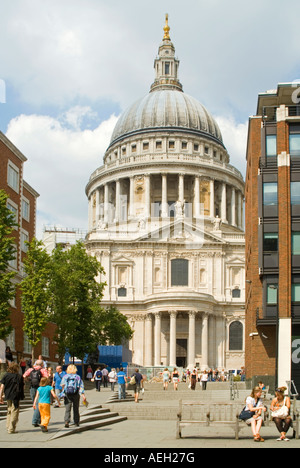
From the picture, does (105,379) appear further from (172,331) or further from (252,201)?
(172,331)

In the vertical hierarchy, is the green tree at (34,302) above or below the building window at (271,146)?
below

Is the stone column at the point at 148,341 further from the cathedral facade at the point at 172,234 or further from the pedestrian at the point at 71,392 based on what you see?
the pedestrian at the point at 71,392

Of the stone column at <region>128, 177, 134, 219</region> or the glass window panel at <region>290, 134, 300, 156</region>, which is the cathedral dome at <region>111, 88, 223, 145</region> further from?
the glass window panel at <region>290, 134, 300, 156</region>

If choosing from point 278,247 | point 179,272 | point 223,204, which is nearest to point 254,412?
point 278,247

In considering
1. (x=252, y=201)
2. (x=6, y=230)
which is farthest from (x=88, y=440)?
(x=252, y=201)

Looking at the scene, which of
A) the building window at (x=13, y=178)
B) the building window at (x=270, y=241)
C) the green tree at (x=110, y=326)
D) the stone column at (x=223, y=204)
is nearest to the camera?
the building window at (x=270, y=241)

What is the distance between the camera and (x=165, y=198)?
371 ft

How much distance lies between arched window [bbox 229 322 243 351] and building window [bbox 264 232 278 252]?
4914 centimetres

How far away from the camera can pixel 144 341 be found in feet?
304

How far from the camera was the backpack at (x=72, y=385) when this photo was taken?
70.8ft

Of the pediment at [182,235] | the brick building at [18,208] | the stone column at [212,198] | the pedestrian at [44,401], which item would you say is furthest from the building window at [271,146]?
the stone column at [212,198]

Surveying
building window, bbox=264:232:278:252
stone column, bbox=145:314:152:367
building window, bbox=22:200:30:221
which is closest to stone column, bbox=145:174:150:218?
stone column, bbox=145:314:152:367

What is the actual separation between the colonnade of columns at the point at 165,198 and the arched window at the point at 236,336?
22138mm

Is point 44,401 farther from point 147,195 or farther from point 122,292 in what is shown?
point 147,195
